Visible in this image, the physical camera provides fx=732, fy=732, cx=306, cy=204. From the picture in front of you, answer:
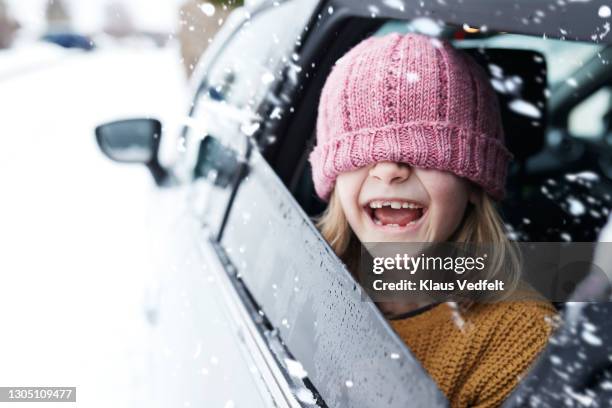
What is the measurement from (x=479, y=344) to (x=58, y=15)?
8.57 metres

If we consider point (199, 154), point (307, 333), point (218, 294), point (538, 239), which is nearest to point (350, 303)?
point (307, 333)

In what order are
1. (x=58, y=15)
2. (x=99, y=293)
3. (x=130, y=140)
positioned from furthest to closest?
(x=58, y=15) < (x=99, y=293) < (x=130, y=140)

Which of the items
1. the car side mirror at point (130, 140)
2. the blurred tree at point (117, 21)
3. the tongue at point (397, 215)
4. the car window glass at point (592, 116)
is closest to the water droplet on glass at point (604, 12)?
the tongue at point (397, 215)

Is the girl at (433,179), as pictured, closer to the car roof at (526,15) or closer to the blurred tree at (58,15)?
the car roof at (526,15)

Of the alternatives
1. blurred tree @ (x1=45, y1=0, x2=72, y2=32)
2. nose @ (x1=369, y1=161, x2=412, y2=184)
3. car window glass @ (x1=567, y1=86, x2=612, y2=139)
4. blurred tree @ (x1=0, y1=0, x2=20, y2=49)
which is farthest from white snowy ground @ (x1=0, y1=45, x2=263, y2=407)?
blurred tree @ (x1=0, y1=0, x2=20, y2=49)

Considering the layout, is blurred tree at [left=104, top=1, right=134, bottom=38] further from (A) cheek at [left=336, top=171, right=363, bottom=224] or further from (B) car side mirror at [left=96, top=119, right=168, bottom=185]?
(A) cheek at [left=336, top=171, right=363, bottom=224]

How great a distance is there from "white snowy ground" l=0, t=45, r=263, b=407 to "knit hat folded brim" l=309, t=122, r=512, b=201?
42cm

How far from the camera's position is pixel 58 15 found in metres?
8.76

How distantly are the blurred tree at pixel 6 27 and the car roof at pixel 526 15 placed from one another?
29.0 ft

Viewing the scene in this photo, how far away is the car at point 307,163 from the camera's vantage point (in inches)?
38.6

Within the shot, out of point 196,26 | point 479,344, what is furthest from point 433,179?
point 196,26

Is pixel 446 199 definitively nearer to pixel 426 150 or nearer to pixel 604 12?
pixel 426 150

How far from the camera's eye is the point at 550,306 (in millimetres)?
1228

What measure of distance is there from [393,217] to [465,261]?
149mm
